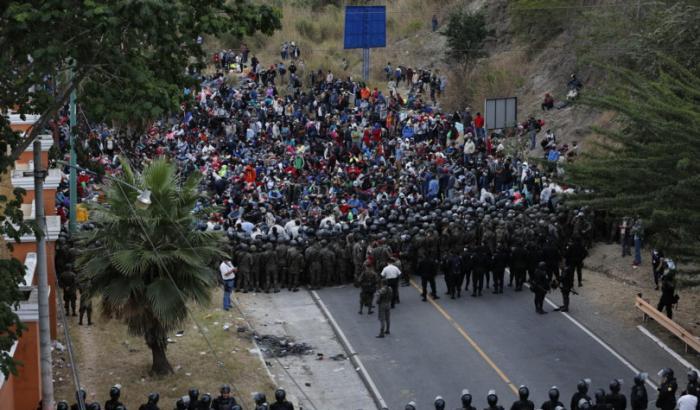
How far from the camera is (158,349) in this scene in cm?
2433

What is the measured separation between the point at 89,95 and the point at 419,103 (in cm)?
3324

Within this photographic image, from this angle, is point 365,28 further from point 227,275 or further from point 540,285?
point 540,285

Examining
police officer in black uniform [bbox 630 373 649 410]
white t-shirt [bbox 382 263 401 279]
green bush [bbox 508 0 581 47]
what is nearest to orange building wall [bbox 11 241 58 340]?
white t-shirt [bbox 382 263 401 279]

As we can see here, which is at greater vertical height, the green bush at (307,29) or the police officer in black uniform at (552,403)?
the green bush at (307,29)

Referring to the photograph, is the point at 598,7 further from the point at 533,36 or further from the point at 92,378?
the point at 92,378

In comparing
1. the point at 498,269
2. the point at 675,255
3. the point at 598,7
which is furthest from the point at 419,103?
the point at 675,255

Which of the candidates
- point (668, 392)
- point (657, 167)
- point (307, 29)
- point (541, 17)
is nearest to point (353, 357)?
point (668, 392)

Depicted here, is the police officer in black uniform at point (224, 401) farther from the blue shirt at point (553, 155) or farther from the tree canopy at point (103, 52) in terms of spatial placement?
the blue shirt at point (553, 155)

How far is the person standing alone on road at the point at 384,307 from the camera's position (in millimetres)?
26781

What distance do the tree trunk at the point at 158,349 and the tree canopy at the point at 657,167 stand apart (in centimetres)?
905

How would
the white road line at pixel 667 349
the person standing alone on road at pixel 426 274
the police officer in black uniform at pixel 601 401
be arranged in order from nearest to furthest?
the police officer in black uniform at pixel 601 401 → the white road line at pixel 667 349 → the person standing alone on road at pixel 426 274

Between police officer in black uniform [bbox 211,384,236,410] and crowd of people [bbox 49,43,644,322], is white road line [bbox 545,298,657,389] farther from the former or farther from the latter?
police officer in black uniform [bbox 211,384,236,410]

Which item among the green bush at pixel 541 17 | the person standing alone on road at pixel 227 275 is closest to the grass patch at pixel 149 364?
the person standing alone on road at pixel 227 275

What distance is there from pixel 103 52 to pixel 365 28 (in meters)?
37.3
